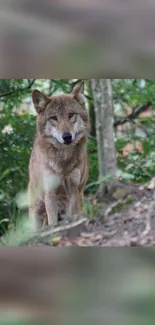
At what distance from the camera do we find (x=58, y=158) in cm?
204

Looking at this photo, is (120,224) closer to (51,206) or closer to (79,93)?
(51,206)

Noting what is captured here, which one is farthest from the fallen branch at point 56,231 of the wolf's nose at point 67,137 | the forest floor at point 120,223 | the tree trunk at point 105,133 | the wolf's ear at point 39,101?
the wolf's ear at point 39,101

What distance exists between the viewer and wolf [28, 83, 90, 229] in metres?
2.01

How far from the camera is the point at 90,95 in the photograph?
2.00 metres

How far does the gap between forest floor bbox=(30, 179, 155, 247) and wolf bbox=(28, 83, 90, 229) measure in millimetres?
96

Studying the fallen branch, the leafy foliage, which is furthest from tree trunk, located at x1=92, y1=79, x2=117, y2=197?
the fallen branch

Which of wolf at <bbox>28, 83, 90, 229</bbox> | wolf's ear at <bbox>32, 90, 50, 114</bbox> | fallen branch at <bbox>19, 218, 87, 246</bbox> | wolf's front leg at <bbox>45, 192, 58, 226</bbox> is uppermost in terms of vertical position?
wolf's ear at <bbox>32, 90, 50, 114</bbox>

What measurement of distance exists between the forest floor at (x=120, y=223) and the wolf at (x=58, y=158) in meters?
0.10

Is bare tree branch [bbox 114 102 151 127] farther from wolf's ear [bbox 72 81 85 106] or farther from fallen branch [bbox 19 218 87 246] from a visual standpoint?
fallen branch [bbox 19 218 87 246]

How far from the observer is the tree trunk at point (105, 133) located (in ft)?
6.46
